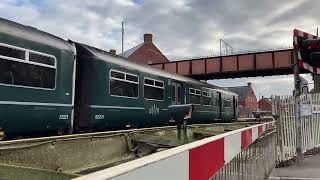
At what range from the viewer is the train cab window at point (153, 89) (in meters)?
16.5

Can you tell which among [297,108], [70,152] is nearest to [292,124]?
[297,108]

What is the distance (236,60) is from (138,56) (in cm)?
2598

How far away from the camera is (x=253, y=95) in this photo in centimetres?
13512

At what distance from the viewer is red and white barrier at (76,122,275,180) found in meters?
2.04

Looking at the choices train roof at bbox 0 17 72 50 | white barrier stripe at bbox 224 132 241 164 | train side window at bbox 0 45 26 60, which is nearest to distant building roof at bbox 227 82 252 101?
train roof at bbox 0 17 72 50

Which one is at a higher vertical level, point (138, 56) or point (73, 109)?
point (138, 56)

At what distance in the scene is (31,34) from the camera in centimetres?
1039

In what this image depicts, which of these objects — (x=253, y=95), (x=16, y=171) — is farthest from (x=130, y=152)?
(x=253, y=95)

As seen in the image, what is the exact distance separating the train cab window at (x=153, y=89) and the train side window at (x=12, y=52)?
269 inches

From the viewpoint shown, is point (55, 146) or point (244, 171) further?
point (244, 171)

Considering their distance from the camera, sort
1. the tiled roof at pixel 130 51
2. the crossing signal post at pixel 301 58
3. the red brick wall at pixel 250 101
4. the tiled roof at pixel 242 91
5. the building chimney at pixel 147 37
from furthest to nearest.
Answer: the tiled roof at pixel 242 91 → the red brick wall at pixel 250 101 → the building chimney at pixel 147 37 → the tiled roof at pixel 130 51 → the crossing signal post at pixel 301 58

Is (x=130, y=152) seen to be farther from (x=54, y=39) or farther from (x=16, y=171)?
(x=54, y=39)

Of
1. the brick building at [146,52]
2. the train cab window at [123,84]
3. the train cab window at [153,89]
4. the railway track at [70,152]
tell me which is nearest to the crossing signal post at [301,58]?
the train cab window at [153,89]

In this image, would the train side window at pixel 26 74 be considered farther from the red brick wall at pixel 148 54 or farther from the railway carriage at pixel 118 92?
the red brick wall at pixel 148 54
